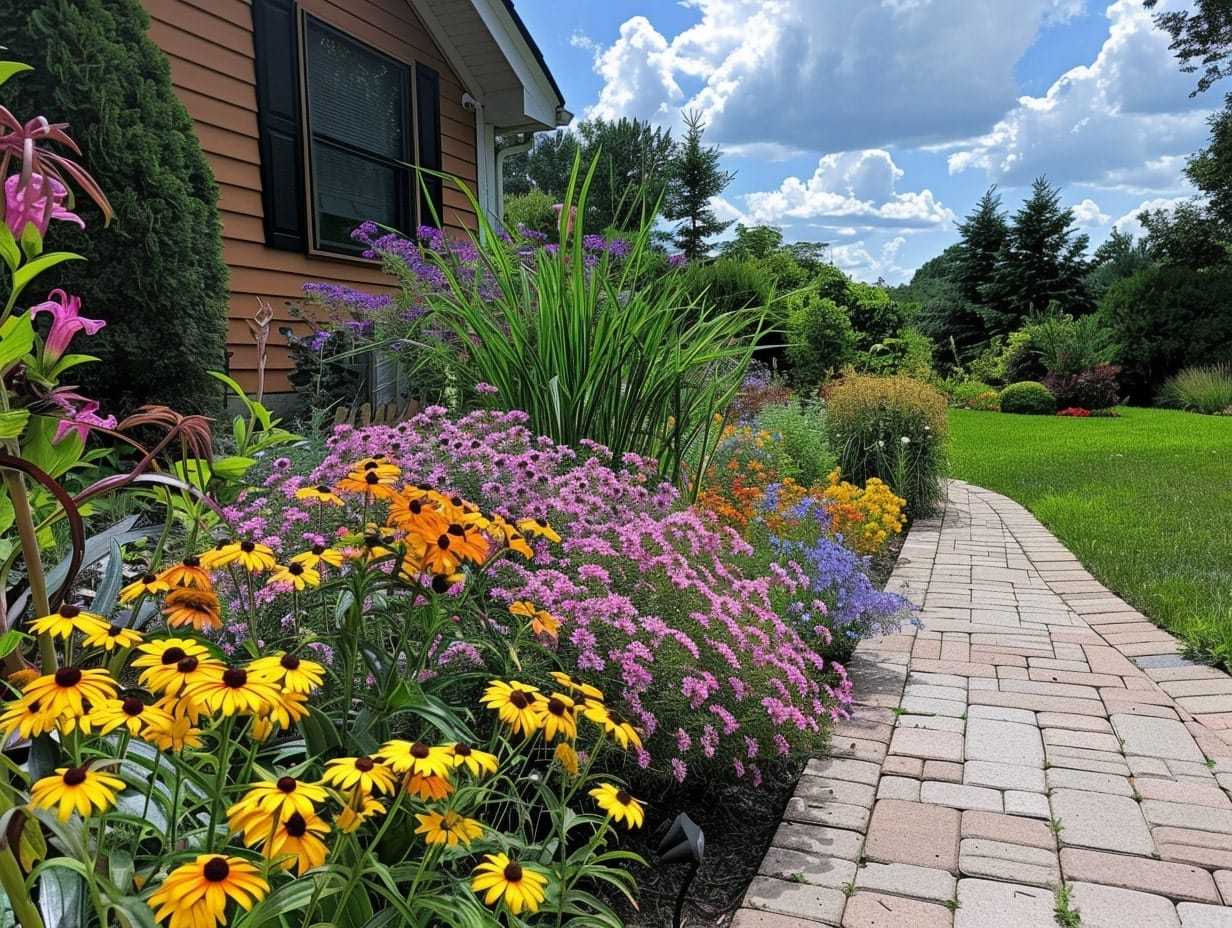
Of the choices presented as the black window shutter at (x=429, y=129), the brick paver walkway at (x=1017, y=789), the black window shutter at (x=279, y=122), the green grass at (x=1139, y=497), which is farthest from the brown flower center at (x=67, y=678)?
the black window shutter at (x=429, y=129)

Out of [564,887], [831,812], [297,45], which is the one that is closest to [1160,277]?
[297,45]

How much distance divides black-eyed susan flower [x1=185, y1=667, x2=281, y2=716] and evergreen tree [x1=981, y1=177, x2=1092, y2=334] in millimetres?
22795

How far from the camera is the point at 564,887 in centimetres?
113

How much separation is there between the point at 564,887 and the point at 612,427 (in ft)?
6.56

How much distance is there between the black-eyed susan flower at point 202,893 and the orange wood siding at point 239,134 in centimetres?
404

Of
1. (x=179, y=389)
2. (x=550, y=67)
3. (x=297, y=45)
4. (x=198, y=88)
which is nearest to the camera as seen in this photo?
(x=179, y=389)

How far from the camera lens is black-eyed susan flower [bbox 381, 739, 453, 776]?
88 cm

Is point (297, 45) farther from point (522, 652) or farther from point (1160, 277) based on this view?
point (1160, 277)

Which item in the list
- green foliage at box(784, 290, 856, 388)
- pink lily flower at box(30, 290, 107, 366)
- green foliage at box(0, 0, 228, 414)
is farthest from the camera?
green foliage at box(784, 290, 856, 388)

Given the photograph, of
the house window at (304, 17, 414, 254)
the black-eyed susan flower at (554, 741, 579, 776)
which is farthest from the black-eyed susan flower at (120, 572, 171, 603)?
the house window at (304, 17, 414, 254)

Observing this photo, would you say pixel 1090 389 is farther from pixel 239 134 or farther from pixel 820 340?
pixel 239 134

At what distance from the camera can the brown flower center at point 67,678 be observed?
Result: 0.84 m

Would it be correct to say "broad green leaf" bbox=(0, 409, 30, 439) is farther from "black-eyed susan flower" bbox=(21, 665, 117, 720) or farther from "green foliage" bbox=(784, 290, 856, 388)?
"green foliage" bbox=(784, 290, 856, 388)

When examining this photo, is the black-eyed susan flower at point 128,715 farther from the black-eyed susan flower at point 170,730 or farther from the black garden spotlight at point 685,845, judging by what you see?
the black garden spotlight at point 685,845
